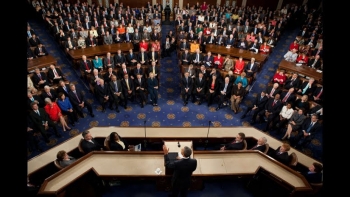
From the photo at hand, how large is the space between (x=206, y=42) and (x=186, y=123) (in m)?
5.20

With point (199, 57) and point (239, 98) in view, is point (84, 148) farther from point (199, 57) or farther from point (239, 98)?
point (199, 57)

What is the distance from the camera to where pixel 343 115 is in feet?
2.39

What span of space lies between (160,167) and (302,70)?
6.65 m

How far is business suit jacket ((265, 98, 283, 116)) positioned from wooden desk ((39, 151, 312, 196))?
2247 millimetres

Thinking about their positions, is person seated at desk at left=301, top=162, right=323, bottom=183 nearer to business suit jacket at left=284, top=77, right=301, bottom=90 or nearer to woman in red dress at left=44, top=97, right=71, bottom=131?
business suit jacket at left=284, top=77, right=301, bottom=90

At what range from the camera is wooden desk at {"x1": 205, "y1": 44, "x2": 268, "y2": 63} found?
883 cm

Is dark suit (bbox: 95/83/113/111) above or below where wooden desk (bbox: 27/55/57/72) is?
below

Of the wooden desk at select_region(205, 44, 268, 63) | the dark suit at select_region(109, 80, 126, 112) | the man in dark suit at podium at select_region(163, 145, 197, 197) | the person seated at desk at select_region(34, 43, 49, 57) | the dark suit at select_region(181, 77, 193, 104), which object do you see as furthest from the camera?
the wooden desk at select_region(205, 44, 268, 63)

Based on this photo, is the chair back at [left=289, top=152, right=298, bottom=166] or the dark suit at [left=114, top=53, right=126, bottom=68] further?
the dark suit at [left=114, top=53, right=126, bottom=68]

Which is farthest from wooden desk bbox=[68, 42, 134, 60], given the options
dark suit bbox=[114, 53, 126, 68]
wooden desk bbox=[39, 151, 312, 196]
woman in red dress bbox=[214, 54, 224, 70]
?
wooden desk bbox=[39, 151, 312, 196]

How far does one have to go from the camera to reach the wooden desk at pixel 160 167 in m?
3.92

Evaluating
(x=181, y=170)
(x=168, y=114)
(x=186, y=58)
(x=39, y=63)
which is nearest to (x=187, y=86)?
(x=168, y=114)

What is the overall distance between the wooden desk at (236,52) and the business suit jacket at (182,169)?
646 cm

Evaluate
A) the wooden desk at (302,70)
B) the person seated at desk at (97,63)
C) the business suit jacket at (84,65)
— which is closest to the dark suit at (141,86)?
the person seated at desk at (97,63)
